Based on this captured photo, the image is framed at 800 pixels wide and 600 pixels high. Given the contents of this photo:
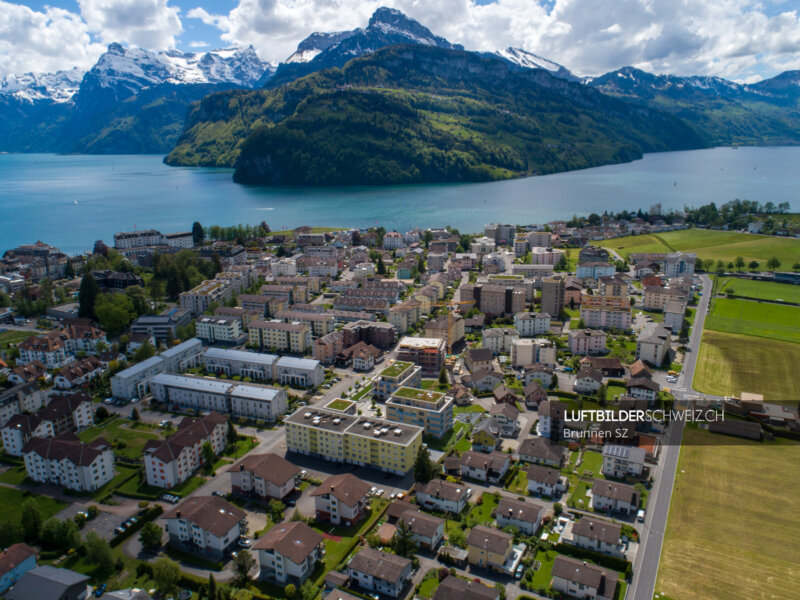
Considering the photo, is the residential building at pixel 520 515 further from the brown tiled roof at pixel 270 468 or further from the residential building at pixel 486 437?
the brown tiled roof at pixel 270 468

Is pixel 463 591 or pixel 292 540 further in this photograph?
pixel 292 540

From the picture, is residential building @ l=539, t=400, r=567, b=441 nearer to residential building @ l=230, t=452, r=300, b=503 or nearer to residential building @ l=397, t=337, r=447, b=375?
residential building @ l=397, t=337, r=447, b=375

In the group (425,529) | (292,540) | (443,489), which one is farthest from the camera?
(443,489)

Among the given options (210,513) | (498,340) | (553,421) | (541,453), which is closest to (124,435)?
(210,513)

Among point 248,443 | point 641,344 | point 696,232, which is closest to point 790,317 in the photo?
point 641,344

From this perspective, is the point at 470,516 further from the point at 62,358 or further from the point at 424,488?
the point at 62,358

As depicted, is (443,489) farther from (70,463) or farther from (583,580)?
(70,463)
